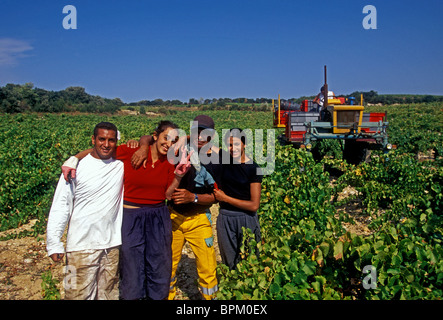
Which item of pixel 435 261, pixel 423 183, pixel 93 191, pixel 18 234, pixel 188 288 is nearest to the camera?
pixel 435 261

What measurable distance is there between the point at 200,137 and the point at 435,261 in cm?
191

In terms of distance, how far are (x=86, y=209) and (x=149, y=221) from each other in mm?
509

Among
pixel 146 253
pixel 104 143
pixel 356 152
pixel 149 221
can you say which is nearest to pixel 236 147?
pixel 149 221

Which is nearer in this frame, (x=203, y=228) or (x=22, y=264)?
(x=203, y=228)

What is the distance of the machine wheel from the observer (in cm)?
951

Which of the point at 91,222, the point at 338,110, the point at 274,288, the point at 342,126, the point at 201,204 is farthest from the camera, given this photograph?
the point at 338,110

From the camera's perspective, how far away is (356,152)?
1028 cm

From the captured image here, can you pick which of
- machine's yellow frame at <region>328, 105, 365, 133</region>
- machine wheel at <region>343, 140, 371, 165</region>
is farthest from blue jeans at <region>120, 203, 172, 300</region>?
machine wheel at <region>343, 140, 371, 165</region>

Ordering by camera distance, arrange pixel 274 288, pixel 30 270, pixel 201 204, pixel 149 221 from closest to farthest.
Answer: pixel 274 288, pixel 149 221, pixel 201 204, pixel 30 270

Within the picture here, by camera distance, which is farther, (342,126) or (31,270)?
(342,126)

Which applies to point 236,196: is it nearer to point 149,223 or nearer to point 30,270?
point 149,223

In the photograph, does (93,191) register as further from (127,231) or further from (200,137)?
(200,137)
